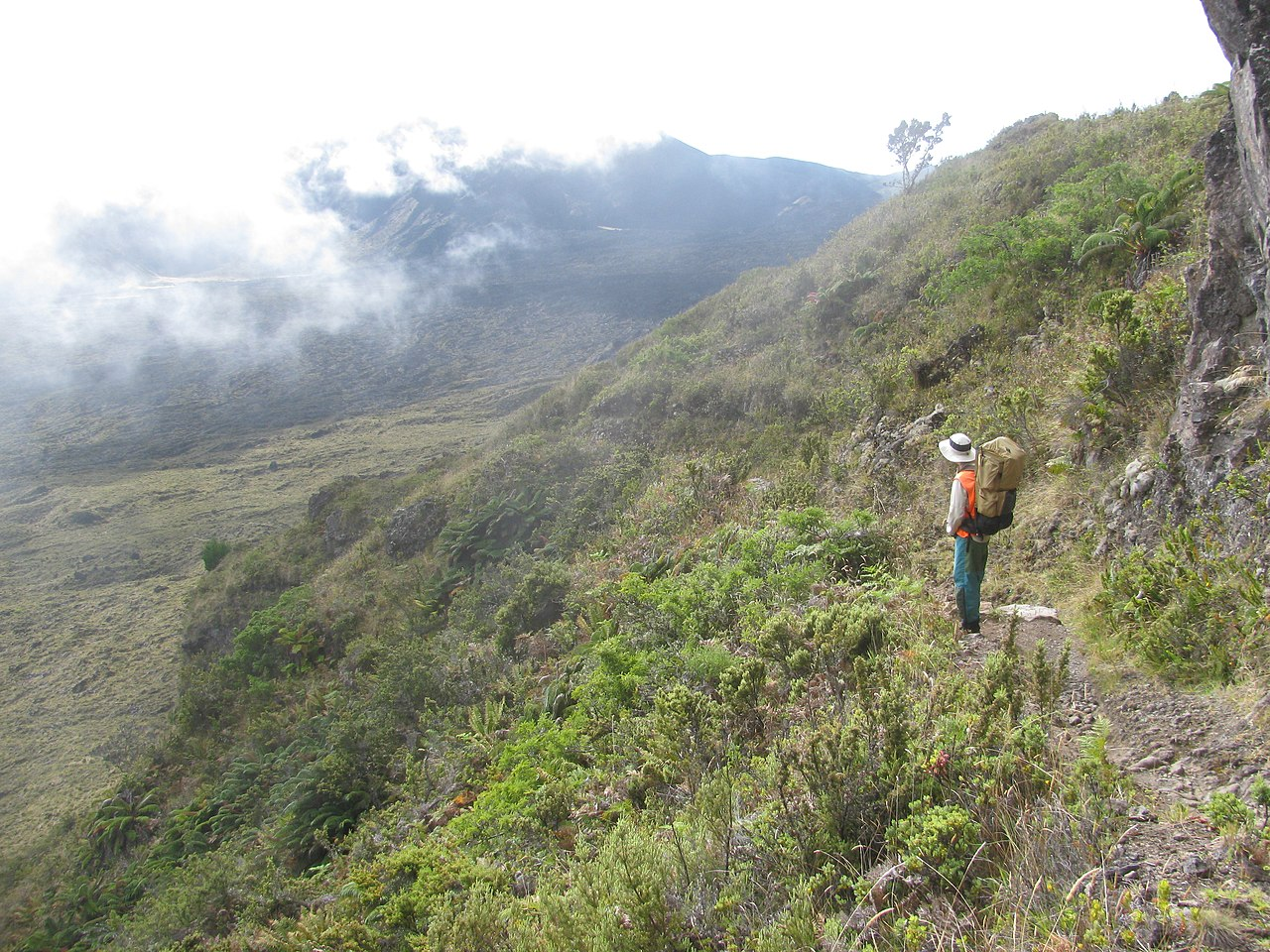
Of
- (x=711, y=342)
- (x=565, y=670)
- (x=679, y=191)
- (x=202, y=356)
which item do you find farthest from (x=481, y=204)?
(x=565, y=670)

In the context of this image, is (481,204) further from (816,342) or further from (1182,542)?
(1182,542)

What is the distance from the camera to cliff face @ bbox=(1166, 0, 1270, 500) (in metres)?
2.92

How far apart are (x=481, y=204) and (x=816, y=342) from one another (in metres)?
68.8

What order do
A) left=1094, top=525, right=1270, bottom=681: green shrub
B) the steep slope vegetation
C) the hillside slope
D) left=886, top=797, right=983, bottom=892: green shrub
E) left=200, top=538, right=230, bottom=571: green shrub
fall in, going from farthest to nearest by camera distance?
left=200, top=538, right=230, bottom=571: green shrub < the hillside slope < left=1094, top=525, right=1270, bottom=681: green shrub < the steep slope vegetation < left=886, top=797, right=983, bottom=892: green shrub

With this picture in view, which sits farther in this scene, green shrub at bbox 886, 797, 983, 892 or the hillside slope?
the hillside slope

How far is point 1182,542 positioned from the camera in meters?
3.10

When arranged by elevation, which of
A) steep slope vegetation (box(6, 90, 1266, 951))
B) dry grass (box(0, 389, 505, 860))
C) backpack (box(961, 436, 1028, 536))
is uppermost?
backpack (box(961, 436, 1028, 536))

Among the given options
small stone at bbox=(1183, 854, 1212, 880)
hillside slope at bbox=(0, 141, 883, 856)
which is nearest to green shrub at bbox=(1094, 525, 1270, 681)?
small stone at bbox=(1183, 854, 1212, 880)

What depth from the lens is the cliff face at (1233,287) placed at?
2920 millimetres

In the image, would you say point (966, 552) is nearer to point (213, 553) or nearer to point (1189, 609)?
point (1189, 609)

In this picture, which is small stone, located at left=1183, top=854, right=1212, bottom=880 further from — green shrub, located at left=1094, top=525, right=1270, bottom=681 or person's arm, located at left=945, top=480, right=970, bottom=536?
person's arm, located at left=945, top=480, right=970, bottom=536

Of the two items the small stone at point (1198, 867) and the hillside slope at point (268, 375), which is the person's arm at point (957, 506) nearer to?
the small stone at point (1198, 867)

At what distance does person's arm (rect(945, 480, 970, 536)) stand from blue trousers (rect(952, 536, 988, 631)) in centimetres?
7

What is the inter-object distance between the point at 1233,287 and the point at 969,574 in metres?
2.13
